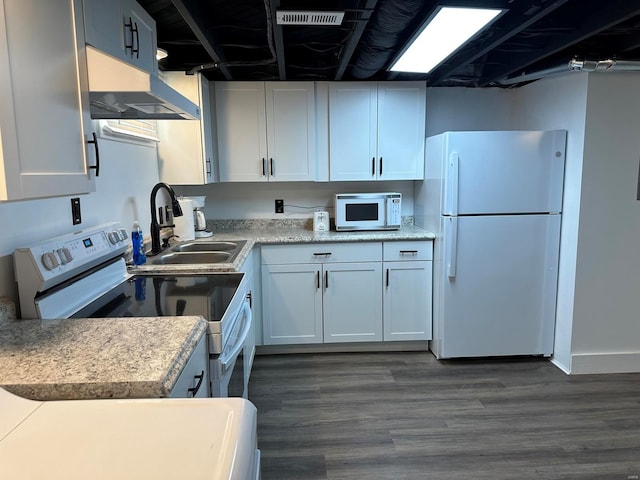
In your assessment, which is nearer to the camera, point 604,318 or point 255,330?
point 604,318

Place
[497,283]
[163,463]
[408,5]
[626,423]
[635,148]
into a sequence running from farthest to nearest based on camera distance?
[497,283] → [635,148] → [626,423] → [408,5] → [163,463]

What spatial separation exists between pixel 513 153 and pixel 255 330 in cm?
218

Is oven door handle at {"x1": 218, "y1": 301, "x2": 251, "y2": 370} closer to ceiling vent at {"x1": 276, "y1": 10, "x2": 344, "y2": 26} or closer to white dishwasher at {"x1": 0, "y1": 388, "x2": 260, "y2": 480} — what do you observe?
white dishwasher at {"x1": 0, "y1": 388, "x2": 260, "y2": 480}

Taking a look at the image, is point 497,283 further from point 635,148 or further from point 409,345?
point 635,148

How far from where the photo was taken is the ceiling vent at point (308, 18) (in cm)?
187

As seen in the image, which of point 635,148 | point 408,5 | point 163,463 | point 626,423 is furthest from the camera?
point 635,148

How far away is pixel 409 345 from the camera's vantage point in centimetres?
333

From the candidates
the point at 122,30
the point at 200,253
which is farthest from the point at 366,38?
the point at 200,253

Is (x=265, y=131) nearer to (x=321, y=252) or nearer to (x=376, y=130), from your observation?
(x=376, y=130)

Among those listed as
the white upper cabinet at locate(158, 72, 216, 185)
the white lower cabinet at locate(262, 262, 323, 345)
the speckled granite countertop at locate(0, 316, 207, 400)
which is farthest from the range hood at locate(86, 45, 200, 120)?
the white lower cabinet at locate(262, 262, 323, 345)

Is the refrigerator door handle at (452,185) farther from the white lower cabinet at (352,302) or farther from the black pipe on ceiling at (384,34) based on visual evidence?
the black pipe on ceiling at (384,34)

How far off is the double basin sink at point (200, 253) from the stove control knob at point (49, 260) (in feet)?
2.79

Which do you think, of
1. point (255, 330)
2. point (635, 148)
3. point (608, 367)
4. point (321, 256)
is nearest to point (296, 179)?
point (321, 256)

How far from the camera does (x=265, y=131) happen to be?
3260 millimetres
